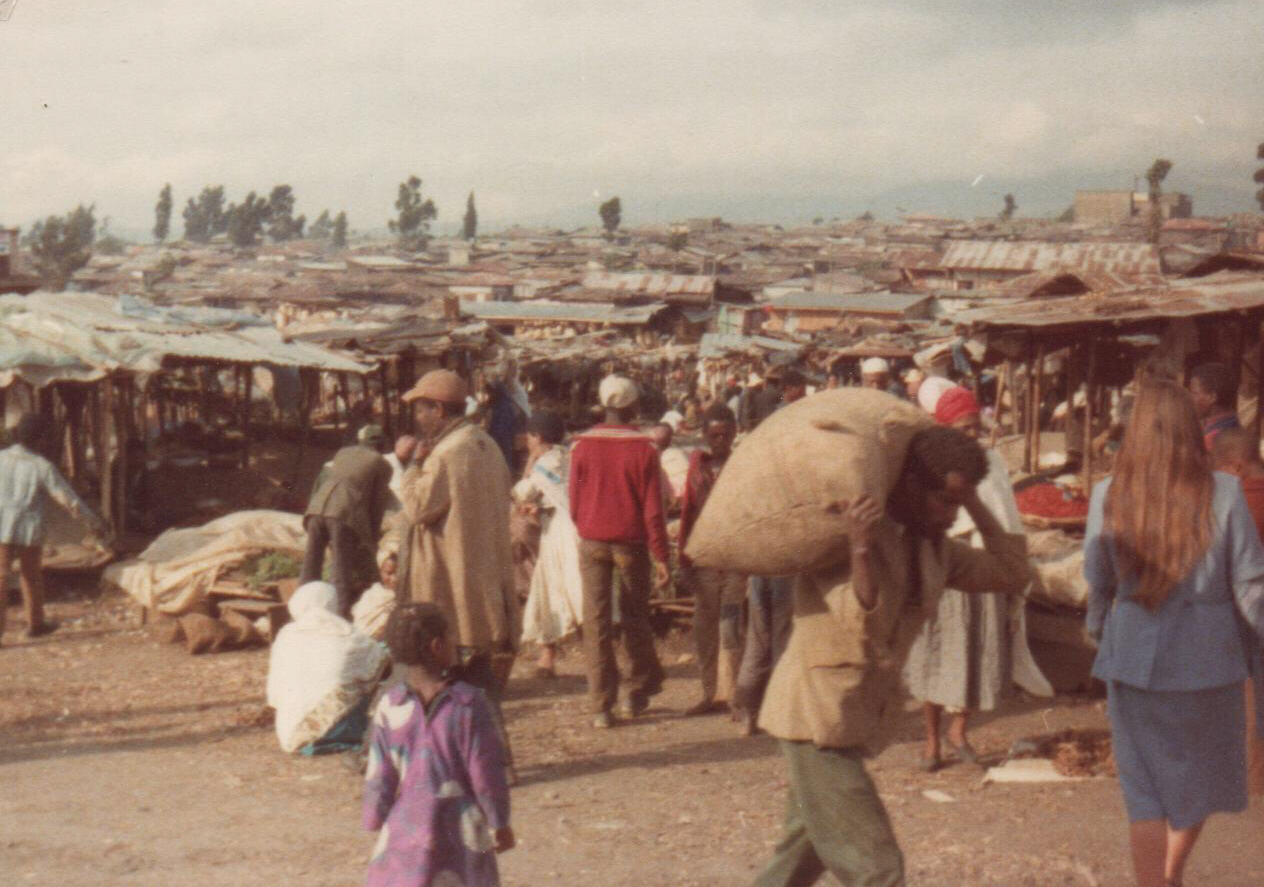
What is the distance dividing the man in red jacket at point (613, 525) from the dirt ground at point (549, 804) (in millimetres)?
454

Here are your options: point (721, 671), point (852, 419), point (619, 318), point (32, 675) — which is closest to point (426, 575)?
point (721, 671)

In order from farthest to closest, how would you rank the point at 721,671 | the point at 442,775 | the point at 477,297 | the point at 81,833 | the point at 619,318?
→ the point at 477,297
the point at 619,318
the point at 721,671
the point at 81,833
the point at 442,775

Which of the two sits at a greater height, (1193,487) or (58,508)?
(1193,487)

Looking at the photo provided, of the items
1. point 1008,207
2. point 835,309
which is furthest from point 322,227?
point 835,309

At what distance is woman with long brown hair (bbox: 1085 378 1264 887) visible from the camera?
429 cm

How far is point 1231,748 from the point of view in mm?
4391

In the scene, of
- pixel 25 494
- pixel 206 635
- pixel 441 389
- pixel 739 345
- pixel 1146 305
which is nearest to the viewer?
pixel 441 389

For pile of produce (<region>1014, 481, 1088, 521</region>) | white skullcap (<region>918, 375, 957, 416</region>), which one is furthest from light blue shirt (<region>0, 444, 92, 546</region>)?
pile of produce (<region>1014, 481, 1088, 521</region>)

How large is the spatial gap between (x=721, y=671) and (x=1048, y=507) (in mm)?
2751

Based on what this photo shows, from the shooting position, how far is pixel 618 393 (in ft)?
24.6

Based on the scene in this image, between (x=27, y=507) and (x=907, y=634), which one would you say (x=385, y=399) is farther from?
(x=907, y=634)

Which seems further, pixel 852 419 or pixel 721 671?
pixel 721 671

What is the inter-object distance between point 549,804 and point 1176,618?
2962mm

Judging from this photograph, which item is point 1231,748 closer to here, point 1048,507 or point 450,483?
point 450,483
